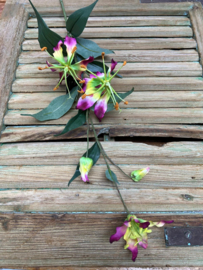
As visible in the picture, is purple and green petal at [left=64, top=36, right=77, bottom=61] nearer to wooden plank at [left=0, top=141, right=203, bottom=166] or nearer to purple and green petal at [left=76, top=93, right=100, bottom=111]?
purple and green petal at [left=76, top=93, right=100, bottom=111]

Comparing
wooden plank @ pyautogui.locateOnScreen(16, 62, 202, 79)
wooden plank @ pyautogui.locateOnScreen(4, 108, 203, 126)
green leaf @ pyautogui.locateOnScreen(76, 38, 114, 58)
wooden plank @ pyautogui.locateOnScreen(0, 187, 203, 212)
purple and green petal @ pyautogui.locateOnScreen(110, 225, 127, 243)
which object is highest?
green leaf @ pyautogui.locateOnScreen(76, 38, 114, 58)

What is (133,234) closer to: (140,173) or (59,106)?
(140,173)

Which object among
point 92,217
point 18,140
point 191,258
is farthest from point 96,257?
point 18,140

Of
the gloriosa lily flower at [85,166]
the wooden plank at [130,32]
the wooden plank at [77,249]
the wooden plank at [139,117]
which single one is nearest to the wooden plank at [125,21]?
the wooden plank at [130,32]

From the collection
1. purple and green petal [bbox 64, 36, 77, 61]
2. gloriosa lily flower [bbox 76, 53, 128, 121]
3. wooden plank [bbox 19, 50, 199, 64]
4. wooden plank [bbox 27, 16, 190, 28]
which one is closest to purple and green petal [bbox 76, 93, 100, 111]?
gloriosa lily flower [bbox 76, 53, 128, 121]

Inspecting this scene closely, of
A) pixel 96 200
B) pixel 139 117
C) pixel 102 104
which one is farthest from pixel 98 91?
pixel 96 200

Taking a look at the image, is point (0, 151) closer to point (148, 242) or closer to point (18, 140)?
point (18, 140)
